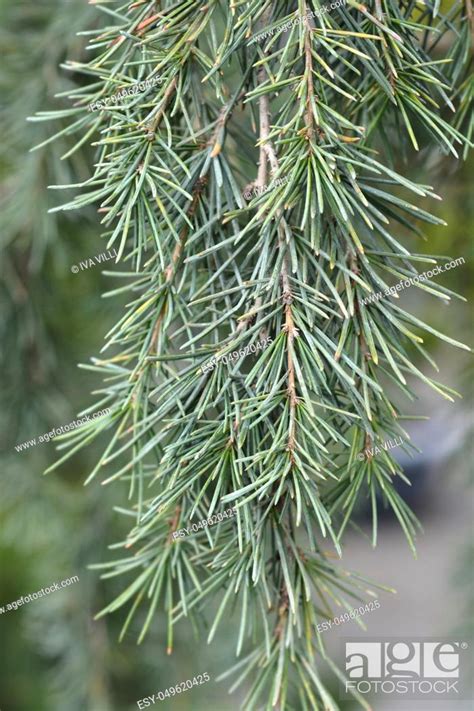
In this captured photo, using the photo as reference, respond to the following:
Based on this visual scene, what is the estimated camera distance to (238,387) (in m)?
0.35

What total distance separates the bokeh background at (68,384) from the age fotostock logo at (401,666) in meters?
0.14

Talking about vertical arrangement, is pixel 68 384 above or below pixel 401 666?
above

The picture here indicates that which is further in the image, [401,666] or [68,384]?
[68,384]

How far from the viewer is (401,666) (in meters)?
0.64

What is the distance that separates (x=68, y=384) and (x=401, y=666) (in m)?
0.47

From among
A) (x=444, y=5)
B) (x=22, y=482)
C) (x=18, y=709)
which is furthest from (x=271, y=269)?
(x=18, y=709)

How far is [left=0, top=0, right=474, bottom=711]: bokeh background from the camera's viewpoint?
0.67 metres

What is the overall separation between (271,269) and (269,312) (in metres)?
0.02

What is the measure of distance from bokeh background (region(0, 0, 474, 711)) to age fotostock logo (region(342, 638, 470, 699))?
0.46 ft

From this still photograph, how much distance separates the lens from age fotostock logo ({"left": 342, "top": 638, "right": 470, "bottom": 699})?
0.64 meters

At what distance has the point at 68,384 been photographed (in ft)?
2.83

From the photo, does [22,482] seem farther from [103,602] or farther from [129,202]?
[129,202]

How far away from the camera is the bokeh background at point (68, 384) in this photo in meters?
0.67

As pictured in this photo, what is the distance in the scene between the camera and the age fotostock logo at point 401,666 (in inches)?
25.3
